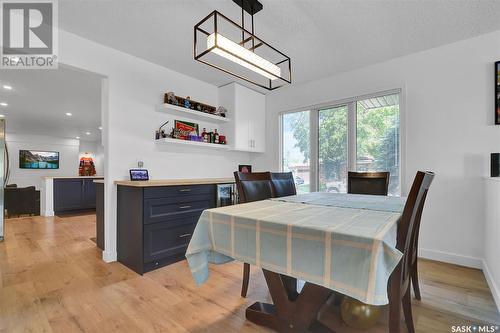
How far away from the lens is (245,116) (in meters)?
4.00

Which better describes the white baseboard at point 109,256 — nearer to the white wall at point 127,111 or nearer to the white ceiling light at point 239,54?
the white wall at point 127,111

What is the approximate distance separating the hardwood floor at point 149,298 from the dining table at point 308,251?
0.44m


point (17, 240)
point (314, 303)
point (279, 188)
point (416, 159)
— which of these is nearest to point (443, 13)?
point (416, 159)

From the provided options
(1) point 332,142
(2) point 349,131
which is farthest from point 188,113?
(2) point 349,131

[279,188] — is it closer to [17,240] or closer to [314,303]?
→ [314,303]

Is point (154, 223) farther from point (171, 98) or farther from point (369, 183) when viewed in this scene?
point (369, 183)

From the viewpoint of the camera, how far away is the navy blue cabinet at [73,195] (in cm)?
559

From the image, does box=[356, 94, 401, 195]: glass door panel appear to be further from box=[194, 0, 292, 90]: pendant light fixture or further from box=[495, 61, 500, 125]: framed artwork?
box=[194, 0, 292, 90]: pendant light fixture

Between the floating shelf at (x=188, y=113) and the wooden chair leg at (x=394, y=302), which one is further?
the floating shelf at (x=188, y=113)

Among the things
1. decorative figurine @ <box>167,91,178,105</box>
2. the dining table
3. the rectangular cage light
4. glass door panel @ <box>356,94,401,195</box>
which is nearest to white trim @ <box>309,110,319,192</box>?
glass door panel @ <box>356,94,401,195</box>
